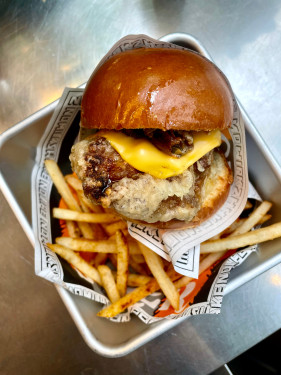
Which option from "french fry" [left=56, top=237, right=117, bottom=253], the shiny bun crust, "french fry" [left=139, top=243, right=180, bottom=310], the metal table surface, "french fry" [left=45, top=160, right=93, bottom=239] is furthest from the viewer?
the metal table surface

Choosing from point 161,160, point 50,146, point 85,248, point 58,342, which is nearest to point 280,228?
point 161,160

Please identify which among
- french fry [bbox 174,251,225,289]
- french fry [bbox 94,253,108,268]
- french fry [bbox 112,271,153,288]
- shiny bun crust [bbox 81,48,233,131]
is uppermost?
shiny bun crust [bbox 81,48,233,131]

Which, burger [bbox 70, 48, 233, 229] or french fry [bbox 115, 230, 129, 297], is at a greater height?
burger [bbox 70, 48, 233, 229]

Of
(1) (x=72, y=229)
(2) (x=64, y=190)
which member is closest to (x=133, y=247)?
(1) (x=72, y=229)

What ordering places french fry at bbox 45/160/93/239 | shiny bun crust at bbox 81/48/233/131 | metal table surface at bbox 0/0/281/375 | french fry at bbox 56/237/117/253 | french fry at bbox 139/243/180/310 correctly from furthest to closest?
metal table surface at bbox 0/0/281/375 → french fry at bbox 45/160/93/239 → french fry at bbox 56/237/117/253 → french fry at bbox 139/243/180/310 → shiny bun crust at bbox 81/48/233/131

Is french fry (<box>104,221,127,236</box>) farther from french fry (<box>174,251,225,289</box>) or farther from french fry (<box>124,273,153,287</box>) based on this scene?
french fry (<box>174,251,225,289</box>)

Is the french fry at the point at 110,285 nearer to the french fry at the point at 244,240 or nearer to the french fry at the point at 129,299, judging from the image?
the french fry at the point at 129,299

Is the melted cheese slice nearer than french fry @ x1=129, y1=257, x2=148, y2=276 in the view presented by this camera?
Yes

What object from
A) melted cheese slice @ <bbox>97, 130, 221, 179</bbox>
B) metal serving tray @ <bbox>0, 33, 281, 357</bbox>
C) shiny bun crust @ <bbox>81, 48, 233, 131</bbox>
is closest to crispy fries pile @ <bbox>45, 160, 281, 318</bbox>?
metal serving tray @ <bbox>0, 33, 281, 357</bbox>
